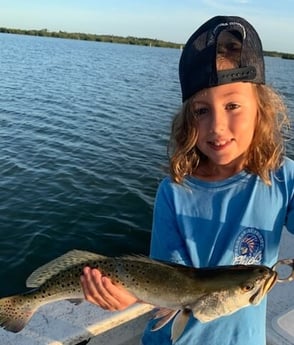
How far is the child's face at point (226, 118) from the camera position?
8.27 feet

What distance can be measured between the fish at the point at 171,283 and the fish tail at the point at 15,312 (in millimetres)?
212

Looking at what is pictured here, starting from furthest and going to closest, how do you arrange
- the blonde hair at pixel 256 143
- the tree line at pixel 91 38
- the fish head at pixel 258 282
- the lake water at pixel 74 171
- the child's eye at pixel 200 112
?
the tree line at pixel 91 38 < the lake water at pixel 74 171 < the blonde hair at pixel 256 143 < the child's eye at pixel 200 112 < the fish head at pixel 258 282

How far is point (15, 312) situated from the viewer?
3.01 meters

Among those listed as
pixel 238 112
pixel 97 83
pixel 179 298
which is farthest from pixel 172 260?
pixel 97 83

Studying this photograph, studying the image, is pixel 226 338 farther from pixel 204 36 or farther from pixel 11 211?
pixel 11 211

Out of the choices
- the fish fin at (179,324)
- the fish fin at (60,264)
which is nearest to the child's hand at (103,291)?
the fish fin at (60,264)

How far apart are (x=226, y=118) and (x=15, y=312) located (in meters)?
1.87

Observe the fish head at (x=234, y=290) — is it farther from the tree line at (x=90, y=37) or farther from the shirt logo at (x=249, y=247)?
the tree line at (x=90, y=37)

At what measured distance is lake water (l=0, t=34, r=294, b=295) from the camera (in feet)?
30.6

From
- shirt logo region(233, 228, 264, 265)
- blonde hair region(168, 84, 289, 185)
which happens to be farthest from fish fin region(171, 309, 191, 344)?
blonde hair region(168, 84, 289, 185)

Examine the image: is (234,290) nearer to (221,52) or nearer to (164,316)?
(164,316)

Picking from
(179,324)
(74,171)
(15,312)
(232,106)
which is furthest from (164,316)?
(74,171)

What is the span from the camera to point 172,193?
269cm

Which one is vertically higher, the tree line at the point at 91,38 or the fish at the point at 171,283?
the tree line at the point at 91,38
